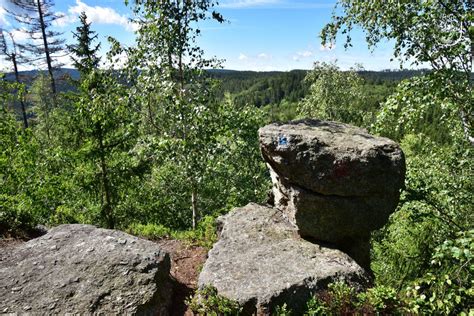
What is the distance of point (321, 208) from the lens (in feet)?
26.9

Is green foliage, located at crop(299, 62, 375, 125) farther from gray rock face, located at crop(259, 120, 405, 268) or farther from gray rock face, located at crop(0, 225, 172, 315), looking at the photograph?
gray rock face, located at crop(0, 225, 172, 315)

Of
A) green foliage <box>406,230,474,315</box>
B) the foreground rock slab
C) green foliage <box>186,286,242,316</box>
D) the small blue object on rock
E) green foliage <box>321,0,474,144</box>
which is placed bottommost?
green foliage <box>186,286,242,316</box>

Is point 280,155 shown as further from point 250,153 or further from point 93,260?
point 250,153

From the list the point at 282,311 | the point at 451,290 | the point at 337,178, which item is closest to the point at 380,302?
the point at 282,311

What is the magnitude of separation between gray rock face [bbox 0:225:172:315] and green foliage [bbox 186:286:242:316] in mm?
836

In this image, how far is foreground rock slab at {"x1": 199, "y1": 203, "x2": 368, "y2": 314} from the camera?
6637mm

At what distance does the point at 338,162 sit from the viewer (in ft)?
25.2

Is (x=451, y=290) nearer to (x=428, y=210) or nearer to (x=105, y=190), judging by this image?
(x=428, y=210)

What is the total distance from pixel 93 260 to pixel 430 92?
775 cm

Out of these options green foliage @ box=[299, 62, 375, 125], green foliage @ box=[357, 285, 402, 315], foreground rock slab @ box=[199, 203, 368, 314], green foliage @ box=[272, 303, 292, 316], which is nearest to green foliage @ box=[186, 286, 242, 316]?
foreground rock slab @ box=[199, 203, 368, 314]

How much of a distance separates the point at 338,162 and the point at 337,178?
37 cm

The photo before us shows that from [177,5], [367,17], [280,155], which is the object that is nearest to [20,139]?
[177,5]

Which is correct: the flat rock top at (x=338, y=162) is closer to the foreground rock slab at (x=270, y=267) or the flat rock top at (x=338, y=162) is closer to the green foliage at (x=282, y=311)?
the foreground rock slab at (x=270, y=267)

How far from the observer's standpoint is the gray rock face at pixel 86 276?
21.1 feet
